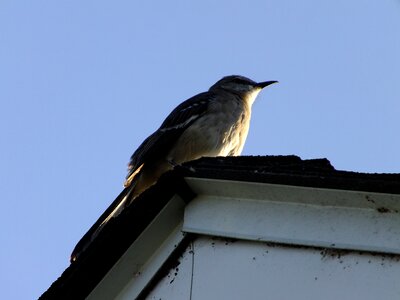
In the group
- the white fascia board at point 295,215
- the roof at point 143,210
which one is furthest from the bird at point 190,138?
the white fascia board at point 295,215

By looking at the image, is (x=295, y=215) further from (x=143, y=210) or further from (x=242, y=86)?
(x=242, y=86)

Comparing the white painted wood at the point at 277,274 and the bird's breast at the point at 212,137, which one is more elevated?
the bird's breast at the point at 212,137

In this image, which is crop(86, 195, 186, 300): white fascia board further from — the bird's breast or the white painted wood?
the bird's breast

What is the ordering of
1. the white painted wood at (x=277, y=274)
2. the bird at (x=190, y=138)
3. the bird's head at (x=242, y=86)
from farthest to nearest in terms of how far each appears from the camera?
the bird's head at (x=242, y=86) < the bird at (x=190, y=138) < the white painted wood at (x=277, y=274)

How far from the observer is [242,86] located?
1009 cm

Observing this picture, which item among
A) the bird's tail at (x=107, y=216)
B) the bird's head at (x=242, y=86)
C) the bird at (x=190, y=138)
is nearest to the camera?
the bird's tail at (x=107, y=216)

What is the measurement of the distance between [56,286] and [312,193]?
1276 mm

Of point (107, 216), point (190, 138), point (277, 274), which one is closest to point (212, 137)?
point (190, 138)

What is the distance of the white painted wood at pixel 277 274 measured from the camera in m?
3.82

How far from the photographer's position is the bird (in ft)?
27.3

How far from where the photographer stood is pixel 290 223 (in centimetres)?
412

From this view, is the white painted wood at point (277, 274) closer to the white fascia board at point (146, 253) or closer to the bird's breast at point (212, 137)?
the white fascia board at point (146, 253)

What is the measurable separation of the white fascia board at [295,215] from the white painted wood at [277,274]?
0.15ft

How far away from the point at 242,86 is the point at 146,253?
581cm
